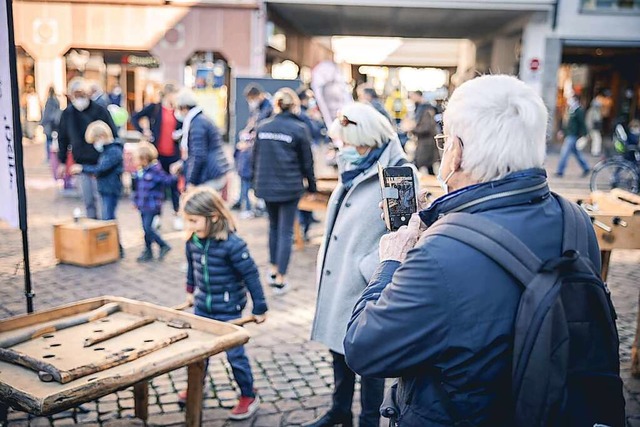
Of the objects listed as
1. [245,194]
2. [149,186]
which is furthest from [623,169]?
[149,186]

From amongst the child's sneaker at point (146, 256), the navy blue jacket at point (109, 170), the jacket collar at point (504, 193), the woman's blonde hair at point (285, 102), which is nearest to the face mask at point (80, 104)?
the navy blue jacket at point (109, 170)

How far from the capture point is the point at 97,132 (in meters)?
7.47

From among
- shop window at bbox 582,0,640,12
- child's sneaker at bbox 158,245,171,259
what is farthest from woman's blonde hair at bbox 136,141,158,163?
shop window at bbox 582,0,640,12

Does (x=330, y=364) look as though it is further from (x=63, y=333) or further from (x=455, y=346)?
(x=455, y=346)

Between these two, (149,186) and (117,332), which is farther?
(149,186)

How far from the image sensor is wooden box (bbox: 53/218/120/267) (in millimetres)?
7074

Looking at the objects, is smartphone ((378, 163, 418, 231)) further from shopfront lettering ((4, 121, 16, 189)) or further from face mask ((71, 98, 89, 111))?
face mask ((71, 98, 89, 111))

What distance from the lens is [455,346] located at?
5.40ft

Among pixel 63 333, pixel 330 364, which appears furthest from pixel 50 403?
pixel 330 364

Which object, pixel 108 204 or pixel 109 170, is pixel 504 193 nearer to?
pixel 109 170

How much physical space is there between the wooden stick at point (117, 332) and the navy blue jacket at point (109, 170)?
4511mm

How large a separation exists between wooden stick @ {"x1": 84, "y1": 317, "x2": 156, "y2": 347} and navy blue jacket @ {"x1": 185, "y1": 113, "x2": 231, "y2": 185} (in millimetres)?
4167

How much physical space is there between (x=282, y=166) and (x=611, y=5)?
1677 centimetres

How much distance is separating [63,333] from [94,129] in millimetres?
4893
